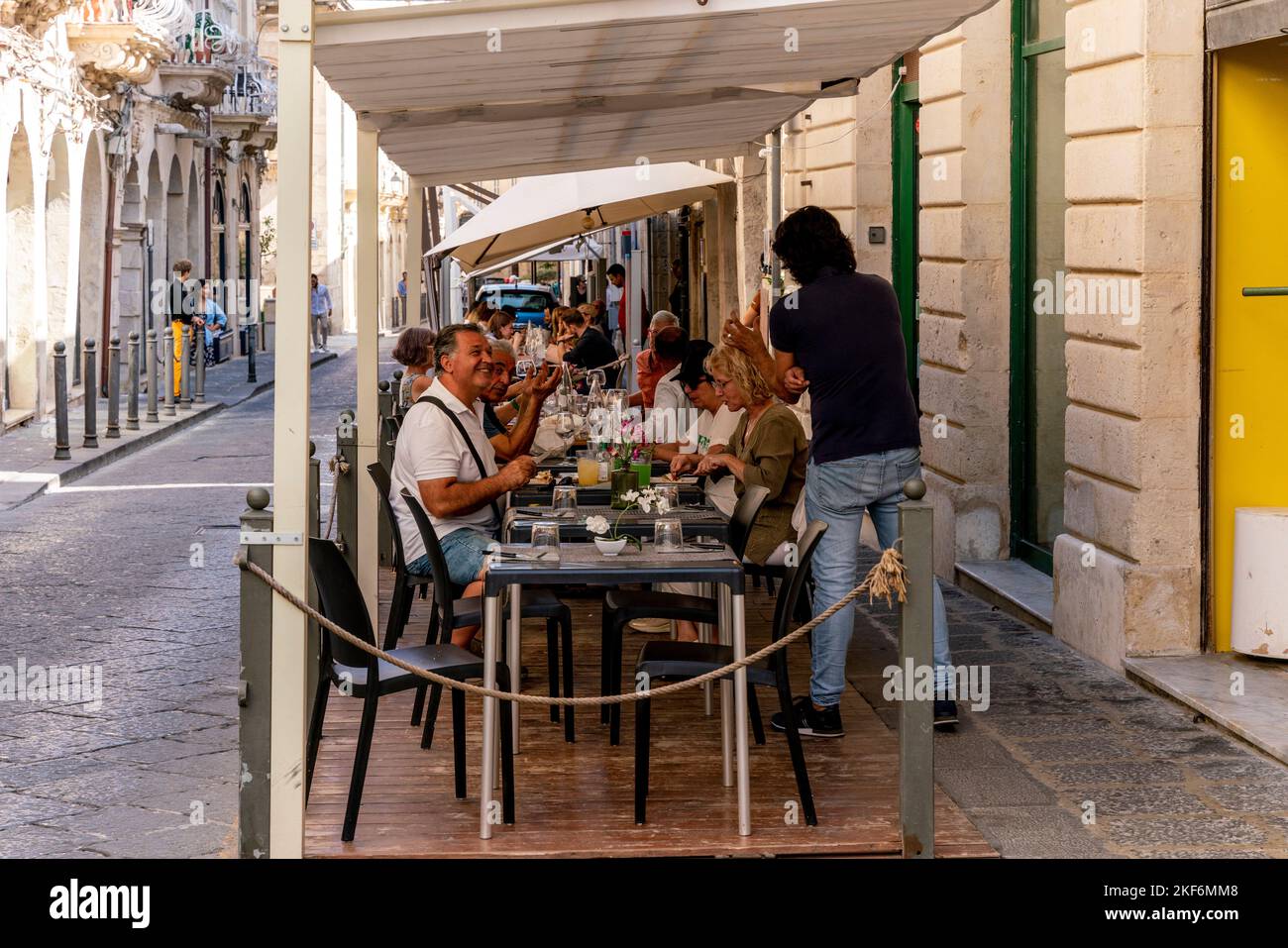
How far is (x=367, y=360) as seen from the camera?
8273 millimetres

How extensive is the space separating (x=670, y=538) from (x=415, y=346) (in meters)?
4.98

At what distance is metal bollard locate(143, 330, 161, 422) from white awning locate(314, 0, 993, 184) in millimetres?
11426

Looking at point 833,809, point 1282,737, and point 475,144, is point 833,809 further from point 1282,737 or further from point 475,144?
point 475,144

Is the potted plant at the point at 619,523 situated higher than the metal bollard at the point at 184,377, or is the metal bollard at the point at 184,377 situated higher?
the metal bollard at the point at 184,377

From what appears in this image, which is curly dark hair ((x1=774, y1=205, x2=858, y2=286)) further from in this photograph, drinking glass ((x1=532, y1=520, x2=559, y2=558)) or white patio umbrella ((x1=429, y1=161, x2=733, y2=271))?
white patio umbrella ((x1=429, y1=161, x2=733, y2=271))

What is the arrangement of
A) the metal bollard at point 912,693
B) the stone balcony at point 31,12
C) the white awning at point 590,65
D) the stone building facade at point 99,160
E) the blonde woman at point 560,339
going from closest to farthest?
the metal bollard at point 912,693, the white awning at point 590,65, the blonde woman at point 560,339, the stone balcony at point 31,12, the stone building facade at point 99,160

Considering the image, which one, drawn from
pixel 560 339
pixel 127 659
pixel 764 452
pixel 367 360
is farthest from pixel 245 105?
pixel 764 452

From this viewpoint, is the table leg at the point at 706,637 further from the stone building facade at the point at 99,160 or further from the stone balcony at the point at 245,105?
the stone balcony at the point at 245,105

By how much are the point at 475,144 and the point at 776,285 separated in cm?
585

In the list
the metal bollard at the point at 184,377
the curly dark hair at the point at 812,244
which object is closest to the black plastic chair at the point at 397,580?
the curly dark hair at the point at 812,244

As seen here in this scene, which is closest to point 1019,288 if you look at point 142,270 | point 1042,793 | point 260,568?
point 1042,793

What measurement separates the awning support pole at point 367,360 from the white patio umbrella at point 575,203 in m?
4.15

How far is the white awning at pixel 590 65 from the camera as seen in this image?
5660 millimetres

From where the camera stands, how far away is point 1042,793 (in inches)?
235
